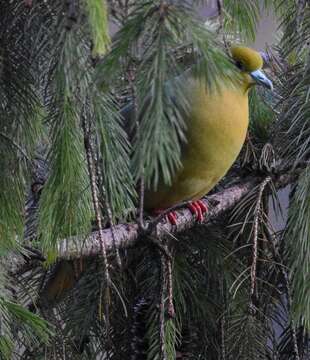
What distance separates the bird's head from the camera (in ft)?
5.96

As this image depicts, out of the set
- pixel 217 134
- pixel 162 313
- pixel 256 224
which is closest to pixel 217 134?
pixel 217 134

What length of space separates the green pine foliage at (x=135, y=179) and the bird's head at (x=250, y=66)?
0.06 m

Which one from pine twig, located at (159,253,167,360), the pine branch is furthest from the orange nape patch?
pine twig, located at (159,253,167,360)

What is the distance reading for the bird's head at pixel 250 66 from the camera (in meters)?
1.82

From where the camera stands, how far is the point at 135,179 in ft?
3.34

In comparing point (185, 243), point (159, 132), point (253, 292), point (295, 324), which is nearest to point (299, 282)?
point (295, 324)

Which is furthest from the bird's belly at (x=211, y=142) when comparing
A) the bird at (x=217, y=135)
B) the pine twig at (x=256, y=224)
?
the pine twig at (x=256, y=224)

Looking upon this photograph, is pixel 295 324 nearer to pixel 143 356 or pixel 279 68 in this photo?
pixel 143 356

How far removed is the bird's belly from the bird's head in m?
0.05

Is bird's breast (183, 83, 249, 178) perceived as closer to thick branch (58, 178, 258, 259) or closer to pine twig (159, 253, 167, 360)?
thick branch (58, 178, 258, 259)

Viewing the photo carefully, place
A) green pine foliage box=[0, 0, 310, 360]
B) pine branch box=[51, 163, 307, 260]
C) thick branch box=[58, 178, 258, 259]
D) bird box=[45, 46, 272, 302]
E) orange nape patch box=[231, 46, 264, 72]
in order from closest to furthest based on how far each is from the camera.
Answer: green pine foliage box=[0, 0, 310, 360]
thick branch box=[58, 178, 258, 259]
pine branch box=[51, 163, 307, 260]
bird box=[45, 46, 272, 302]
orange nape patch box=[231, 46, 264, 72]

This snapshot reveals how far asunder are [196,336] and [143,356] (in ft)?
0.46

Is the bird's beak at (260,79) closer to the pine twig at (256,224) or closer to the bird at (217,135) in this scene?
the bird at (217,135)

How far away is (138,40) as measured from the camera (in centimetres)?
86
